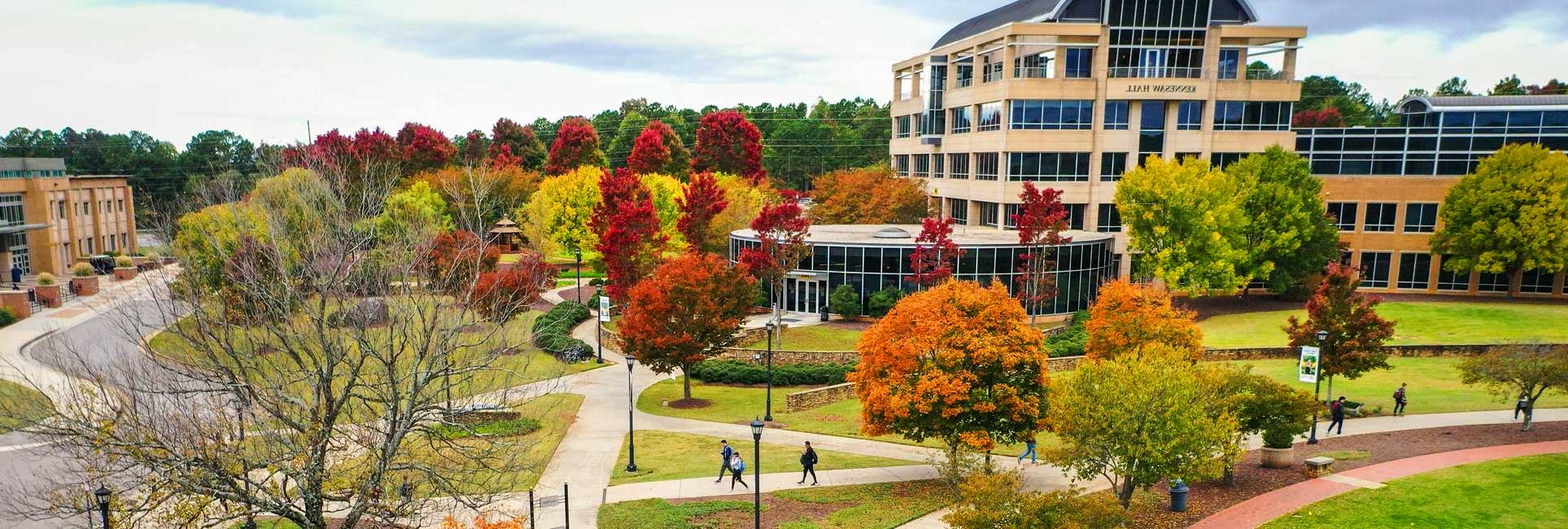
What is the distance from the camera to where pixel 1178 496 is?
20188mm

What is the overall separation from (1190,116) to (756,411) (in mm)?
35574

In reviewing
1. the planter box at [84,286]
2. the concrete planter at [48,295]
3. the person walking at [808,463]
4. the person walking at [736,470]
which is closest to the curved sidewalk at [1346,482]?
the person walking at [808,463]

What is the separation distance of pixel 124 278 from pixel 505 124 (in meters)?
45.9

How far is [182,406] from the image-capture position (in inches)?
613

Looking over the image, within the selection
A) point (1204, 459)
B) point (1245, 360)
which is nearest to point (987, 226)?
point (1245, 360)

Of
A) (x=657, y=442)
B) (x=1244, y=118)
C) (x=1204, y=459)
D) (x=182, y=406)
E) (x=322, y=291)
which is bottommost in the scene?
(x=657, y=442)

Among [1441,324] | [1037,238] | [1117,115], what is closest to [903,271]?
[1037,238]

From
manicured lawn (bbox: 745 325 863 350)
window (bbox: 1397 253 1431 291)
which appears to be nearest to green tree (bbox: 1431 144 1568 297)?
window (bbox: 1397 253 1431 291)

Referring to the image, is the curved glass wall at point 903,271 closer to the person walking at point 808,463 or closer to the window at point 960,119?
the window at point 960,119

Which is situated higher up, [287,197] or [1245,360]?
[287,197]

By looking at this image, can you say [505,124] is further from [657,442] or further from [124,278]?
[657,442]

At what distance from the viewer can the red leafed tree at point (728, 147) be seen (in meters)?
87.5

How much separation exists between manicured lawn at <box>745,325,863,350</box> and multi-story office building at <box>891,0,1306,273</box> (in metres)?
16.7

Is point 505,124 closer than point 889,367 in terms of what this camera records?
No
